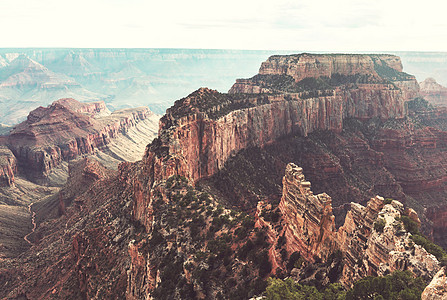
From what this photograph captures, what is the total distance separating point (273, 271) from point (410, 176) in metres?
106

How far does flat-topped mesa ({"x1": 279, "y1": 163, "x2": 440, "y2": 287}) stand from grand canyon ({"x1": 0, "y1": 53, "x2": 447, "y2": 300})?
12cm

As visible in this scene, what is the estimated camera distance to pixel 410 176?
120 m

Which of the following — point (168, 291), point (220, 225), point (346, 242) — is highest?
point (346, 242)

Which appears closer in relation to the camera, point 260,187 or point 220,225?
point 220,225

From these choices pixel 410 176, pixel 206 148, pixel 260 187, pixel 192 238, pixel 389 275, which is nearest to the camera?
pixel 389 275

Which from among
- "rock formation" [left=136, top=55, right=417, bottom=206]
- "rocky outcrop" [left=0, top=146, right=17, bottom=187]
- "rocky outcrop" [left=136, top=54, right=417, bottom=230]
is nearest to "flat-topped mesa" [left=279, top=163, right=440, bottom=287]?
"rocky outcrop" [left=136, top=54, right=417, bottom=230]

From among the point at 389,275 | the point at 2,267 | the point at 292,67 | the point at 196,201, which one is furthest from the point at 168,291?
the point at 292,67

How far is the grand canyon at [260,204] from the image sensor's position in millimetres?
30109

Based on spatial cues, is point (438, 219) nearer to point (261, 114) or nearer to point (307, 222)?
point (261, 114)

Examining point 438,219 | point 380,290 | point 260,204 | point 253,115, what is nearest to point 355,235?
point 380,290

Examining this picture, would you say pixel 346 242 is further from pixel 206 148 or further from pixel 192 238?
pixel 206 148

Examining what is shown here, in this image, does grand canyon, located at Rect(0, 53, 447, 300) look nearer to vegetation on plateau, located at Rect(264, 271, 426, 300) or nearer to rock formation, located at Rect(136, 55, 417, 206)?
vegetation on plateau, located at Rect(264, 271, 426, 300)

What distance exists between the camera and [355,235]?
29.6 m

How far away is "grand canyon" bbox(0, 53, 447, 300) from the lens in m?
30.1
